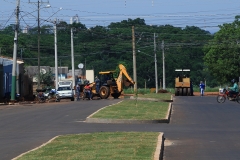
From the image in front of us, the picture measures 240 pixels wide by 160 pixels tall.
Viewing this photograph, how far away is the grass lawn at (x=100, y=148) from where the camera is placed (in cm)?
1348

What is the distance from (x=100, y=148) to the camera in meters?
15.0

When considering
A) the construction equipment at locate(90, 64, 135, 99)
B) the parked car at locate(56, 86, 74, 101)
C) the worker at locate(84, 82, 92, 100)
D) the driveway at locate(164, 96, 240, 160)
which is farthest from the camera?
the parked car at locate(56, 86, 74, 101)

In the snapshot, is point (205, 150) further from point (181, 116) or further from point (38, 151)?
point (181, 116)

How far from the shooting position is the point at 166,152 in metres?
15.8

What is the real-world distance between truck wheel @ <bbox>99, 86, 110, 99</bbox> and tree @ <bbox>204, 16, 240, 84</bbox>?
3894cm

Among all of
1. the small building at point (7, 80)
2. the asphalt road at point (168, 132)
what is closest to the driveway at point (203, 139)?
the asphalt road at point (168, 132)

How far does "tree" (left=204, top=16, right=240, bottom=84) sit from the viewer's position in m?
90.1

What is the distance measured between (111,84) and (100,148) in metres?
40.1

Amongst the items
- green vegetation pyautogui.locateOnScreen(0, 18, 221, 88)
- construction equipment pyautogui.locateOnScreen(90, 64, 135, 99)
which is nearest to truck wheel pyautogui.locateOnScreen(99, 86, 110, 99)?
construction equipment pyautogui.locateOnScreen(90, 64, 135, 99)

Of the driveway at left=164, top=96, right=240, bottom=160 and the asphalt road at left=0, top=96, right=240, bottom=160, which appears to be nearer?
the driveway at left=164, top=96, right=240, bottom=160

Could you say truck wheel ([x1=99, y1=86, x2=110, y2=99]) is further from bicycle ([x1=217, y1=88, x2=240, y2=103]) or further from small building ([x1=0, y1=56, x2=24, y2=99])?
bicycle ([x1=217, y1=88, x2=240, y2=103])

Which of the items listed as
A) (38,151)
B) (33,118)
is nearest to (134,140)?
(38,151)

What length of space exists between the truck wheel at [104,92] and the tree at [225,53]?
38.9 meters

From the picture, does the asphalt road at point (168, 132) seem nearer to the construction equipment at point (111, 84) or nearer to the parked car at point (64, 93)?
the construction equipment at point (111, 84)
